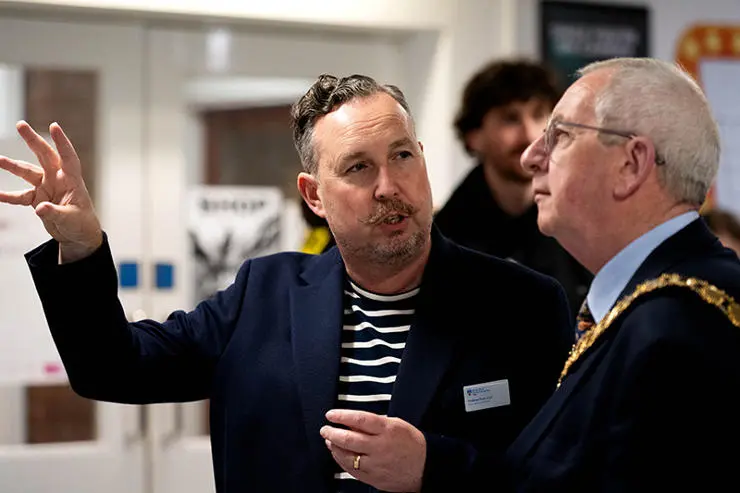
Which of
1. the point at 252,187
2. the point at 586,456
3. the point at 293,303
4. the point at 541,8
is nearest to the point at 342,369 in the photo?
the point at 293,303

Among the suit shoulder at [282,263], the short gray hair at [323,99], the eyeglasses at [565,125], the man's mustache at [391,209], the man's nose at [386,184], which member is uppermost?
the short gray hair at [323,99]

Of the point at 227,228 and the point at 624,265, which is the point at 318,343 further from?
the point at 227,228

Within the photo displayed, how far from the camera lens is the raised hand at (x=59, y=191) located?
155 centimetres

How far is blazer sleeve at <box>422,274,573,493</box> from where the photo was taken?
1455 mm

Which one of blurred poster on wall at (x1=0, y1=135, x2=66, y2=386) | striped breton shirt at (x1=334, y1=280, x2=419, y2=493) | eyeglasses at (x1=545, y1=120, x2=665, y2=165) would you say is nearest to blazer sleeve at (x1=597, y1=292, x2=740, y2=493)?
eyeglasses at (x1=545, y1=120, x2=665, y2=165)

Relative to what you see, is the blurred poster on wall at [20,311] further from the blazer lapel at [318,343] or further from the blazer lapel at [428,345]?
the blazer lapel at [428,345]

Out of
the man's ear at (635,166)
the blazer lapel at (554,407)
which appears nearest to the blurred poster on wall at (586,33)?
the man's ear at (635,166)

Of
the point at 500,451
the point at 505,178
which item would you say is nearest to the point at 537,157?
the point at 500,451

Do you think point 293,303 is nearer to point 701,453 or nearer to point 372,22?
point 701,453

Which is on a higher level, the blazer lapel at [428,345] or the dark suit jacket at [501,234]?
the dark suit jacket at [501,234]

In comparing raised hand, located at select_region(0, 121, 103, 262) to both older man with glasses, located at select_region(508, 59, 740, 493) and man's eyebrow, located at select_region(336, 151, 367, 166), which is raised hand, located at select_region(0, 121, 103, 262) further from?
older man with glasses, located at select_region(508, 59, 740, 493)

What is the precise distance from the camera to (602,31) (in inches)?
147

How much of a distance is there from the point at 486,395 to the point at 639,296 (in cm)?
40

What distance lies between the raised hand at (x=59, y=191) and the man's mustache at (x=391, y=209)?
47cm
